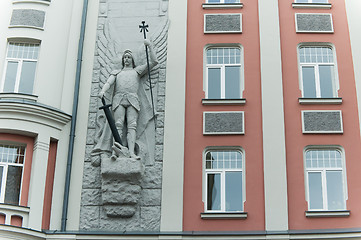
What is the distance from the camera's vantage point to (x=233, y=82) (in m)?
18.8

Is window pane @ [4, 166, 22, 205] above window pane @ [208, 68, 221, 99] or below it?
below

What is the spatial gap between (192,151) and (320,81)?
4.45 metres

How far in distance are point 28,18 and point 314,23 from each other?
870 cm

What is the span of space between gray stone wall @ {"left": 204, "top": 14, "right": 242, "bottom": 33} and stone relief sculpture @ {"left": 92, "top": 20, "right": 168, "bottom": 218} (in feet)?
4.39

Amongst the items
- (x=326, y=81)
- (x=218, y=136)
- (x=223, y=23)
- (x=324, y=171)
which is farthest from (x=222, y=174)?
(x=223, y=23)

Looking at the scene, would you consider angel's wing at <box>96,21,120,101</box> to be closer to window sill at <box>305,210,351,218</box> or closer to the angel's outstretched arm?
the angel's outstretched arm

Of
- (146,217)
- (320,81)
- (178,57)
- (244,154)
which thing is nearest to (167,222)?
(146,217)

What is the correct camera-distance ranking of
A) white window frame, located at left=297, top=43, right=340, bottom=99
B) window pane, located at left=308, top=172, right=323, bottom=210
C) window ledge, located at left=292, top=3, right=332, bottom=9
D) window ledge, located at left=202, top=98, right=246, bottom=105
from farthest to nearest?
window ledge, located at left=292, top=3, right=332, bottom=9, white window frame, located at left=297, top=43, right=340, bottom=99, window ledge, located at left=202, top=98, right=246, bottom=105, window pane, located at left=308, top=172, right=323, bottom=210

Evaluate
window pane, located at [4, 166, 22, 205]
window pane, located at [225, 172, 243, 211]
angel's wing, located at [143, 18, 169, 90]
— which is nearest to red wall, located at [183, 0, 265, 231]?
window pane, located at [225, 172, 243, 211]

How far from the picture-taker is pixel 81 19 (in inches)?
774

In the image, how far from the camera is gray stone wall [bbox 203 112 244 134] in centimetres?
1792

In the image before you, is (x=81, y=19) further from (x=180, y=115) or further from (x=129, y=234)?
(x=129, y=234)

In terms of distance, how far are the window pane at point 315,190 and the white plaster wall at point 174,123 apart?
3.56 metres

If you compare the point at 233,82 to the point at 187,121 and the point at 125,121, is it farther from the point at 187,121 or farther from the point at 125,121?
the point at 125,121
